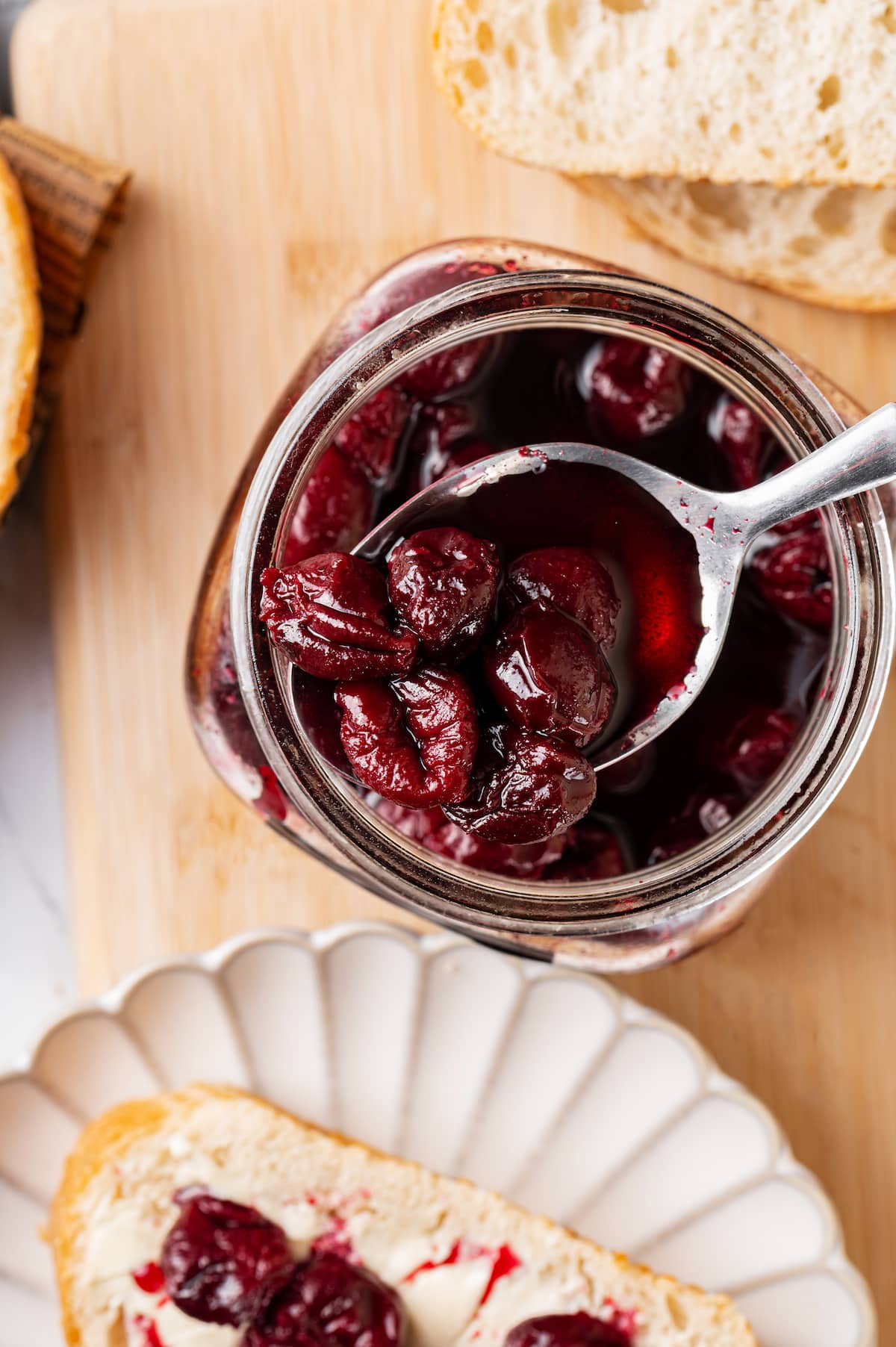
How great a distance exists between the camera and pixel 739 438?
1.17 meters

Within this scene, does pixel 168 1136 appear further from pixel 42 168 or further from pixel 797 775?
pixel 42 168

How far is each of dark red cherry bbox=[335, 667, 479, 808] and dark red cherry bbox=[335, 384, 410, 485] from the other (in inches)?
11.1

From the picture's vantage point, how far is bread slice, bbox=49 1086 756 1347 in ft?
4.87

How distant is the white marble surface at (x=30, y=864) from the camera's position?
1711 mm

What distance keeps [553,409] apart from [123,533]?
66cm

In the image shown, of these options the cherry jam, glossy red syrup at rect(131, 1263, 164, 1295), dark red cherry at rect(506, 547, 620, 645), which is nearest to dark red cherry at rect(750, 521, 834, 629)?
the cherry jam

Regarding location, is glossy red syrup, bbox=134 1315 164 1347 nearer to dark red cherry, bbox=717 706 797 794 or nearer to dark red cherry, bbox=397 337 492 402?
dark red cherry, bbox=717 706 797 794

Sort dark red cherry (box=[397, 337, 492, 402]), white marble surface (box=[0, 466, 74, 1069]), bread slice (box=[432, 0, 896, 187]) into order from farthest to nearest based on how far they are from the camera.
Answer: white marble surface (box=[0, 466, 74, 1069]), bread slice (box=[432, 0, 896, 187]), dark red cherry (box=[397, 337, 492, 402])

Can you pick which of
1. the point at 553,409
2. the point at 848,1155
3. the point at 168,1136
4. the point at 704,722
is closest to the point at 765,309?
the point at 553,409

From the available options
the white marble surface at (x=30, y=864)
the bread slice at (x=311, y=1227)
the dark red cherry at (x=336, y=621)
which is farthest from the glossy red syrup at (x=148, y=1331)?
the dark red cherry at (x=336, y=621)

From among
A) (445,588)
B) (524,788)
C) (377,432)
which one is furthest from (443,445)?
(524,788)

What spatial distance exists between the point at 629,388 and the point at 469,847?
45cm

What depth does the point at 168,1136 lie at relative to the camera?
4.91ft

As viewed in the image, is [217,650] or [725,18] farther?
[725,18]
